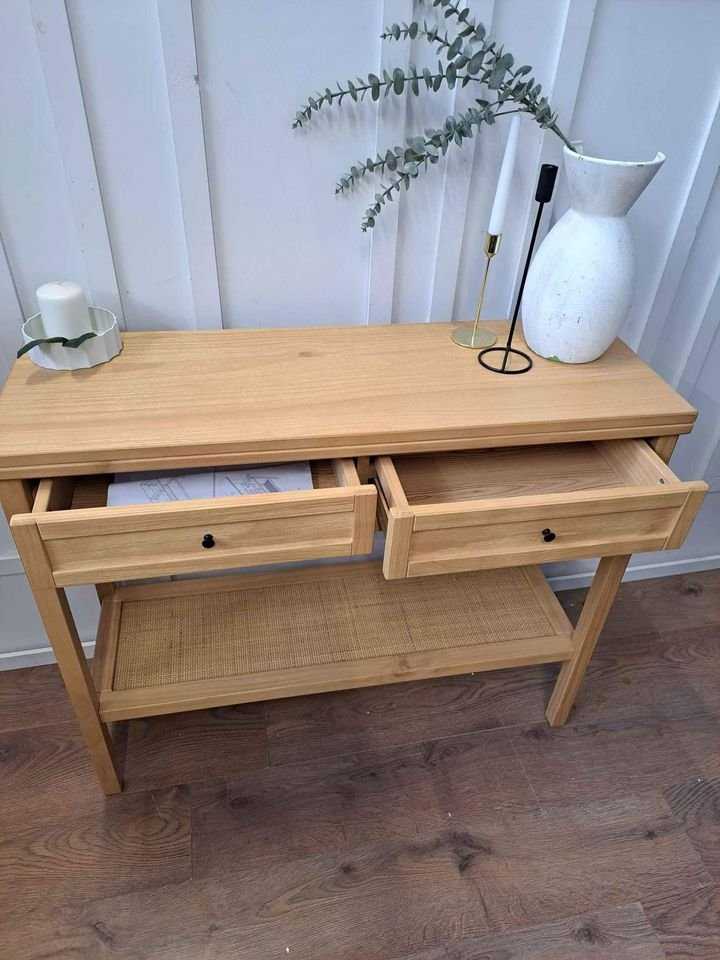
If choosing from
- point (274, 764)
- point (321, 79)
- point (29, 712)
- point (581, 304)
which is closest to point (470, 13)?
point (321, 79)

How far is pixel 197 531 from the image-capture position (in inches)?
33.9

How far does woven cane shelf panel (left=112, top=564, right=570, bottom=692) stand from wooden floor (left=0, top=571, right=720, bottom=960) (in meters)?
0.23

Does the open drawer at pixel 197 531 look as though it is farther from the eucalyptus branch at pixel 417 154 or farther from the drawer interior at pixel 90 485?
the eucalyptus branch at pixel 417 154

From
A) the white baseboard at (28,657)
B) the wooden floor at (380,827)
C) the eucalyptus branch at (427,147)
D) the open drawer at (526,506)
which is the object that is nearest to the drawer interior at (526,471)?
A: the open drawer at (526,506)

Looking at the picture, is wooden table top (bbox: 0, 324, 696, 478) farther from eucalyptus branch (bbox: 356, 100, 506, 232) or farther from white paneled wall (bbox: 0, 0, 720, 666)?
eucalyptus branch (bbox: 356, 100, 506, 232)

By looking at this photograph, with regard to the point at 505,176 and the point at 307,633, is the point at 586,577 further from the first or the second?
the point at 505,176

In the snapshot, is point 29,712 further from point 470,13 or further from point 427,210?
point 470,13

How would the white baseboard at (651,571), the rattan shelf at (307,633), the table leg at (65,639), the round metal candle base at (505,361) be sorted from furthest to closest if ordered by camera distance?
the white baseboard at (651,571) → the rattan shelf at (307,633) → the round metal candle base at (505,361) → the table leg at (65,639)

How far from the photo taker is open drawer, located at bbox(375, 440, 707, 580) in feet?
2.95

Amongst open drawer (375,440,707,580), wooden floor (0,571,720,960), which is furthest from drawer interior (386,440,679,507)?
wooden floor (0,571,720,960)

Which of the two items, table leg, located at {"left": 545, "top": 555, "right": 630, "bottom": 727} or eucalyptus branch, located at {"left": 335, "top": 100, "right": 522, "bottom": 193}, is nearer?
eucalyptus branch, located at {"left": 335, "top": 100, "right": 522, "bottom": 193}

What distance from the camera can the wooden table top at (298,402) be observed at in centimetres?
88

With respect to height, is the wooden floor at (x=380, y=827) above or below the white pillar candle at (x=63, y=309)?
below

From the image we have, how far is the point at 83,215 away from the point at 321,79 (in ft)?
1.33
